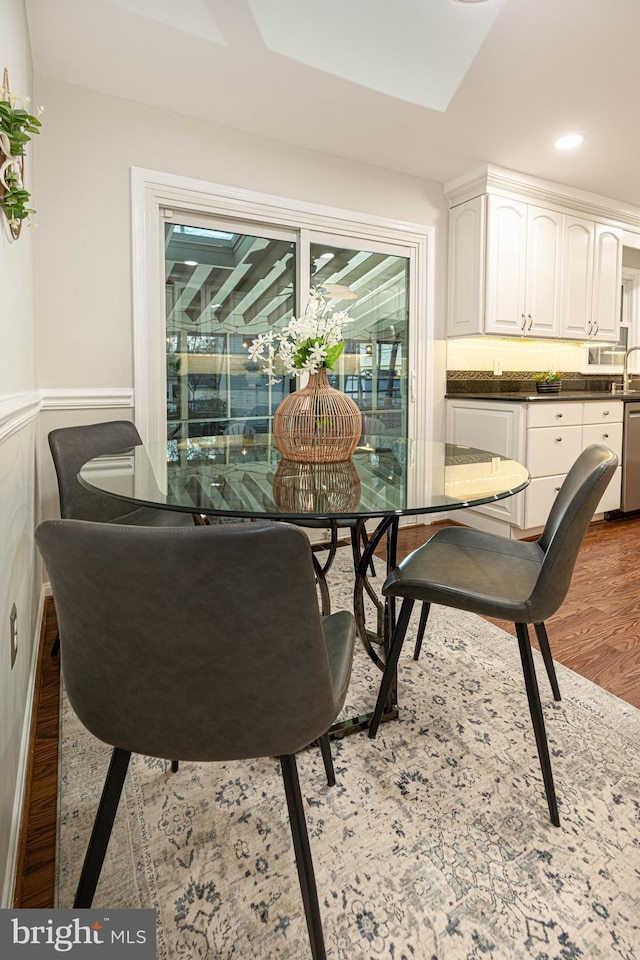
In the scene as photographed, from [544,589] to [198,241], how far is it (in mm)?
2701

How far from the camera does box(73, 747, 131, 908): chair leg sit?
2.93ft

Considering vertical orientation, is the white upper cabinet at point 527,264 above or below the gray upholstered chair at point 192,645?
above

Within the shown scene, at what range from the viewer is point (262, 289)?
332 cm

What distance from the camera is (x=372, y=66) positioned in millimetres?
2500

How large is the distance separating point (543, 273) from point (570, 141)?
35.6 inches

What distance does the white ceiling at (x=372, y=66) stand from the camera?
2.13 metres

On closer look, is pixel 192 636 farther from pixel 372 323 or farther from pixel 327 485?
pixel 372 323

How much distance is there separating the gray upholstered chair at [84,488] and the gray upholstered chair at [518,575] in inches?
36.7

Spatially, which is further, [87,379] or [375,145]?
[375,145]

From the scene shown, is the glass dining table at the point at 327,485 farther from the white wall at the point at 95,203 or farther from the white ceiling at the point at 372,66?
the white ceiling at the point at 372,66

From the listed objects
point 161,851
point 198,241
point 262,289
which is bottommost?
point 161,851

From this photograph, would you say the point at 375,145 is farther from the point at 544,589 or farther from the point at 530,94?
the point at 544,589

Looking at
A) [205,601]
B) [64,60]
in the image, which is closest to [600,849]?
[205,601]

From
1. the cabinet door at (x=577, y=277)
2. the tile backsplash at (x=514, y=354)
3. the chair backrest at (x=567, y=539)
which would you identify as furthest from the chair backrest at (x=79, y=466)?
the cabinet door at (x=577, y=277)
